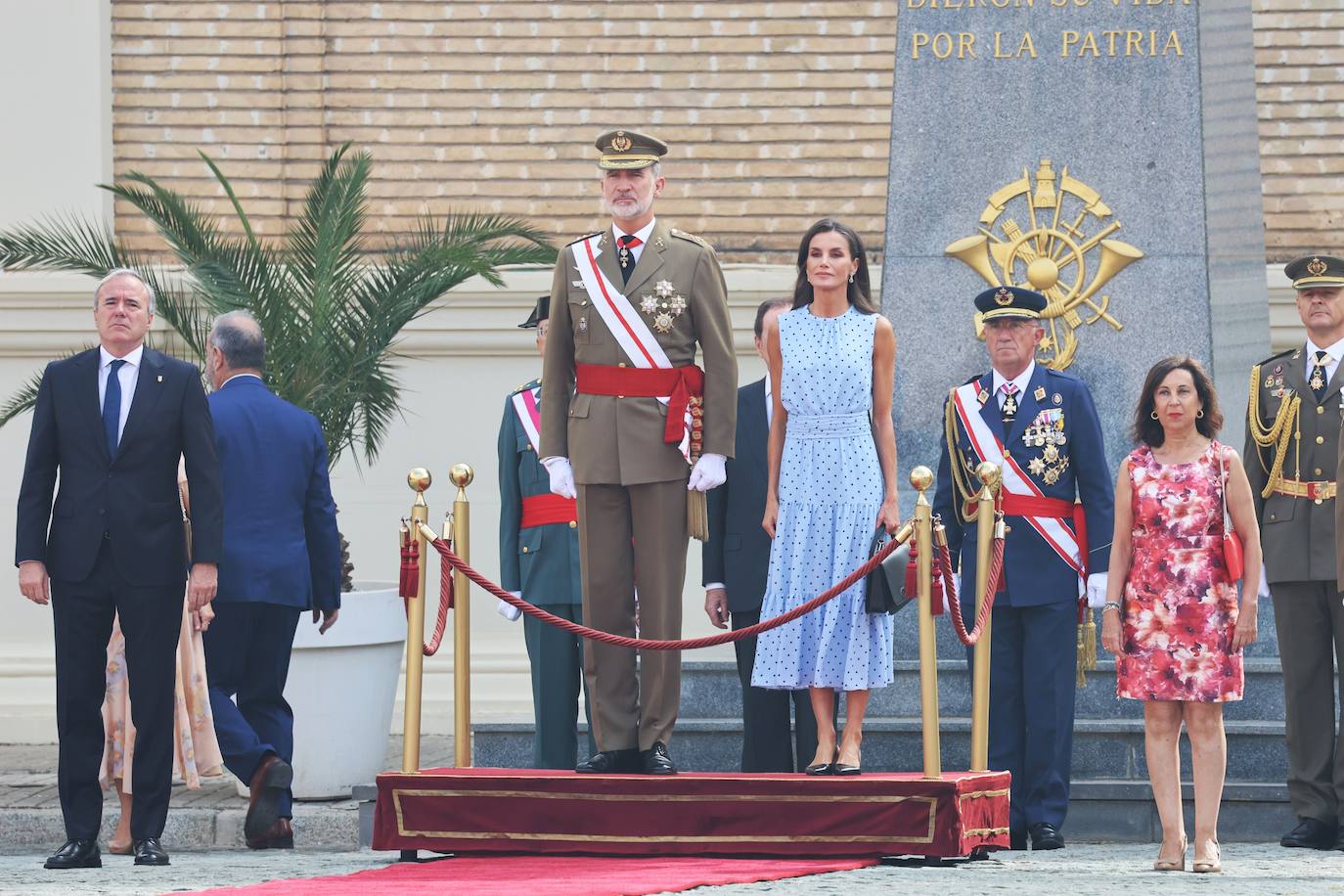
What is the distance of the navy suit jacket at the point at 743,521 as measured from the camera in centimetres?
721

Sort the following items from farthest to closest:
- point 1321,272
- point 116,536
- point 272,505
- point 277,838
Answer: point 272,505, point 277,838, point 1321,272, point 116,536

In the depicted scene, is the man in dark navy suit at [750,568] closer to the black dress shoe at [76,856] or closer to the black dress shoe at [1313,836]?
the black dress shoe at [1313,836]

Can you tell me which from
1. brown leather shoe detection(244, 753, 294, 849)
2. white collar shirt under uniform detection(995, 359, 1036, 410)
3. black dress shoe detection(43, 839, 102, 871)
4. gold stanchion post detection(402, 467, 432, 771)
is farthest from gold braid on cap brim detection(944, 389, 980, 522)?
black dress shoe detection(43, 839, 102, 871)

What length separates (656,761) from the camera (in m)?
6.22

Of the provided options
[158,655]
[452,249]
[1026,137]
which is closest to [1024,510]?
[1026,137]

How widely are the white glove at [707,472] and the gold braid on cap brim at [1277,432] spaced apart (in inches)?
81.3

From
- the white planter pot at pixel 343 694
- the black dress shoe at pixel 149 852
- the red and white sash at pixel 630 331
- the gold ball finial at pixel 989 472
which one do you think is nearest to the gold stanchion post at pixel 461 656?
the red and white sash at pixel 630 331

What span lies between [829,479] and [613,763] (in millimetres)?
983

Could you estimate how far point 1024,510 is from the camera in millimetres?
7125

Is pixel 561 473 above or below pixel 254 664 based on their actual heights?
above

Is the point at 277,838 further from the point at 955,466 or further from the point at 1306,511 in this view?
the point at 1306,511

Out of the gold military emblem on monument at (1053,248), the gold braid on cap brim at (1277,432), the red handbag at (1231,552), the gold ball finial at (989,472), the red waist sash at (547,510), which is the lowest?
the red handbag at (1231,552)

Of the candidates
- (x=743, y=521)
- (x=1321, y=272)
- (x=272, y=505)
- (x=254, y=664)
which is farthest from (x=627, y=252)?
(x=1321, y=272)

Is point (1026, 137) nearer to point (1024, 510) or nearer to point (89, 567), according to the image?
point (1024, 510)
